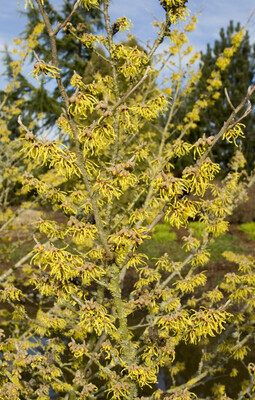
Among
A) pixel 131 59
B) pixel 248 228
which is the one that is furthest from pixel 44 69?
pixel 248 228

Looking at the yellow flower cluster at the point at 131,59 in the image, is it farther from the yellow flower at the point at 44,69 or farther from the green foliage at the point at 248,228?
the green foliage at the point at 248,228

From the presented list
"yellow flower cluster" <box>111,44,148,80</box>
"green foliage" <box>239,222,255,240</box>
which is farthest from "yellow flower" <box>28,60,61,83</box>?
"green foliage" <box>239,222,255,240</box>

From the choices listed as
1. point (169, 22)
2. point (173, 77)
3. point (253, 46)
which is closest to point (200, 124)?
point (253, 46)

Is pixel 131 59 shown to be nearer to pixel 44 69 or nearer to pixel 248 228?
pixel 44 69

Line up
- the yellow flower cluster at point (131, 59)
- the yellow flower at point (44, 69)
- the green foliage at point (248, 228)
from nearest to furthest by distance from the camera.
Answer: the yellow flower at point (44, 69) → the yellow flower cluster at point (131, 59) → the green foliage at point (248, 228)

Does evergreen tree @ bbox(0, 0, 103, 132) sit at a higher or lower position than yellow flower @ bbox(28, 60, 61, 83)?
higher

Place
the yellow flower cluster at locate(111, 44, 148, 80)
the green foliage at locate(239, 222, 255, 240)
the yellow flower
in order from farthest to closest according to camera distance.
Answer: the green foliage at locate(239, 222, 255, 240) < the yellow flower cluster at locate(111, 44, 148, 80) < the yellow flower

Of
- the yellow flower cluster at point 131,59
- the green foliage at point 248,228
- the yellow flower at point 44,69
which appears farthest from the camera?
the green foliage at point 248,228

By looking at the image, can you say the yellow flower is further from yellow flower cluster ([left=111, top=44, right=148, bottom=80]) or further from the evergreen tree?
the evergreen tree

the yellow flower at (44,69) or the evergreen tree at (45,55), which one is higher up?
the evergreen tree at (45,55)

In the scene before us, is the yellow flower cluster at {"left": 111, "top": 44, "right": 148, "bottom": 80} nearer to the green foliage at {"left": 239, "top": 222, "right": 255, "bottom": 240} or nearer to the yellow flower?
the yellow flower

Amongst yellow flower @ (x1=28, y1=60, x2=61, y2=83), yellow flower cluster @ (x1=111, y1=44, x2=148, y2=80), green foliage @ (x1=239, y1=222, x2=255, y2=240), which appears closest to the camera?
yellow flower @ (x1=28, y1=60, x2=61, y2=83)

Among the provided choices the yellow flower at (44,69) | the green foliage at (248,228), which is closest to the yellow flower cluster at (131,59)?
the yellow flower at (44,69)

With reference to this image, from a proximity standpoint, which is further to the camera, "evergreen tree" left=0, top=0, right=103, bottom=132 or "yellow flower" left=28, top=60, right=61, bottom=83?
"evergreen tree" left=0, top=0, right=103, bottom=132
